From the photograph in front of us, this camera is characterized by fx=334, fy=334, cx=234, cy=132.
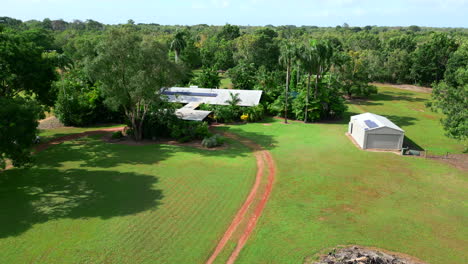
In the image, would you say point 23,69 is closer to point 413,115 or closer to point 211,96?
point 211,96

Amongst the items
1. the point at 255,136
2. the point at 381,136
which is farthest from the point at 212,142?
the point at 381,136

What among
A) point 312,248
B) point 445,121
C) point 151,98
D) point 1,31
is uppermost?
point 1,31

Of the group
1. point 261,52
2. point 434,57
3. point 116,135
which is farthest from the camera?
point 261,52

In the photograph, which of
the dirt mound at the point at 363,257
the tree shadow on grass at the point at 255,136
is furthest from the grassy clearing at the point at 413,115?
the dirt mound at the point at 363,257

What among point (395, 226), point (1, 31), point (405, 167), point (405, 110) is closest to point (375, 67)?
point (405, 110)

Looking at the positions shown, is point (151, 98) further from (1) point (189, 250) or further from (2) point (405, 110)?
(2) point (405, 110)

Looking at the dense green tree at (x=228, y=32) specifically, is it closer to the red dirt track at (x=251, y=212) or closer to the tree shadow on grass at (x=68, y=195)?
the red dirt track at (x=251, y=212)
